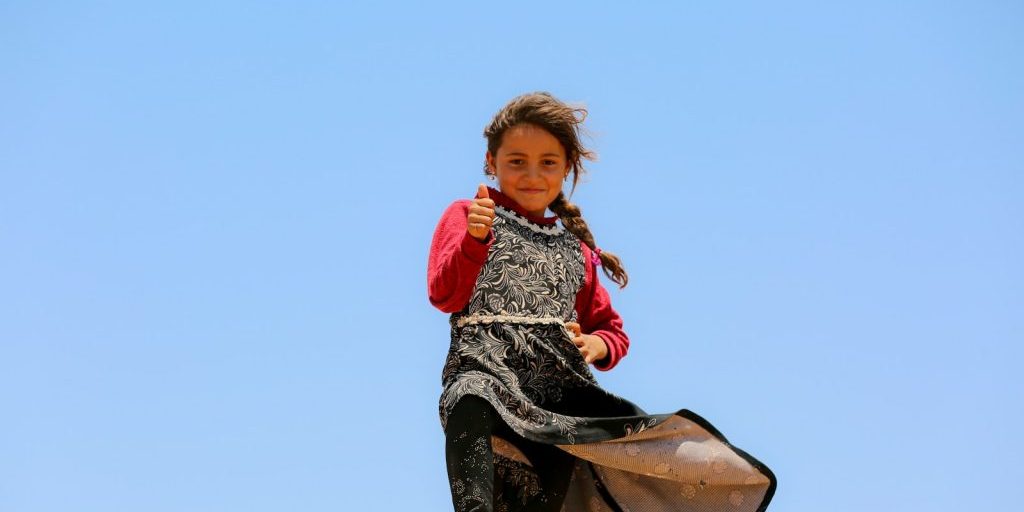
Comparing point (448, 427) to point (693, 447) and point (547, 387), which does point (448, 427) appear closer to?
point (547, 387)

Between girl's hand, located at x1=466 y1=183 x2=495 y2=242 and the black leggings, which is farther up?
girl's hand, located at x1=466 y1=183 x2=495 y2=242

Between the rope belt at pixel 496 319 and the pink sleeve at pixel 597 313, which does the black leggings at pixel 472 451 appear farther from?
the pink sleeve at pixel 597 313

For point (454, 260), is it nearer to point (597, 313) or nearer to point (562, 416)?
point (562, 416)

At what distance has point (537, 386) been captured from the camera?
4.91 meters

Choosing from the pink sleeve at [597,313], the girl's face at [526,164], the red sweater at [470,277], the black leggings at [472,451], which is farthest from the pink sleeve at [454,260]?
the pink sleeve at [597,313]

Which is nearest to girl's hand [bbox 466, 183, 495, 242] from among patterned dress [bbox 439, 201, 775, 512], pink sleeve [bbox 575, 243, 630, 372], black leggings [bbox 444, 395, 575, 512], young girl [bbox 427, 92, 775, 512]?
young girl [bbox 427, 92, 775, 512]

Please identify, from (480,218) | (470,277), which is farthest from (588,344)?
(480,218)

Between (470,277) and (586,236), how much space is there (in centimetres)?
79

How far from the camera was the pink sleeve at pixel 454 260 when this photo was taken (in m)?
4.75

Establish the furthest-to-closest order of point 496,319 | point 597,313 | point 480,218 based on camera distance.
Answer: point 597,313 < point 496,319 < point 480,218

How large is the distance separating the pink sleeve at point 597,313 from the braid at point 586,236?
0.12 ft

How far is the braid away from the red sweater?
4cm

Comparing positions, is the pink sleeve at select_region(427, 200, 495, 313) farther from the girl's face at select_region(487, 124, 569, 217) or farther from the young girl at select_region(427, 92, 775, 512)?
the girl's face at select_region(487, 124, 569, 217)

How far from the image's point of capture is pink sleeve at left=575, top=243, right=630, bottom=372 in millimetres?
5348
